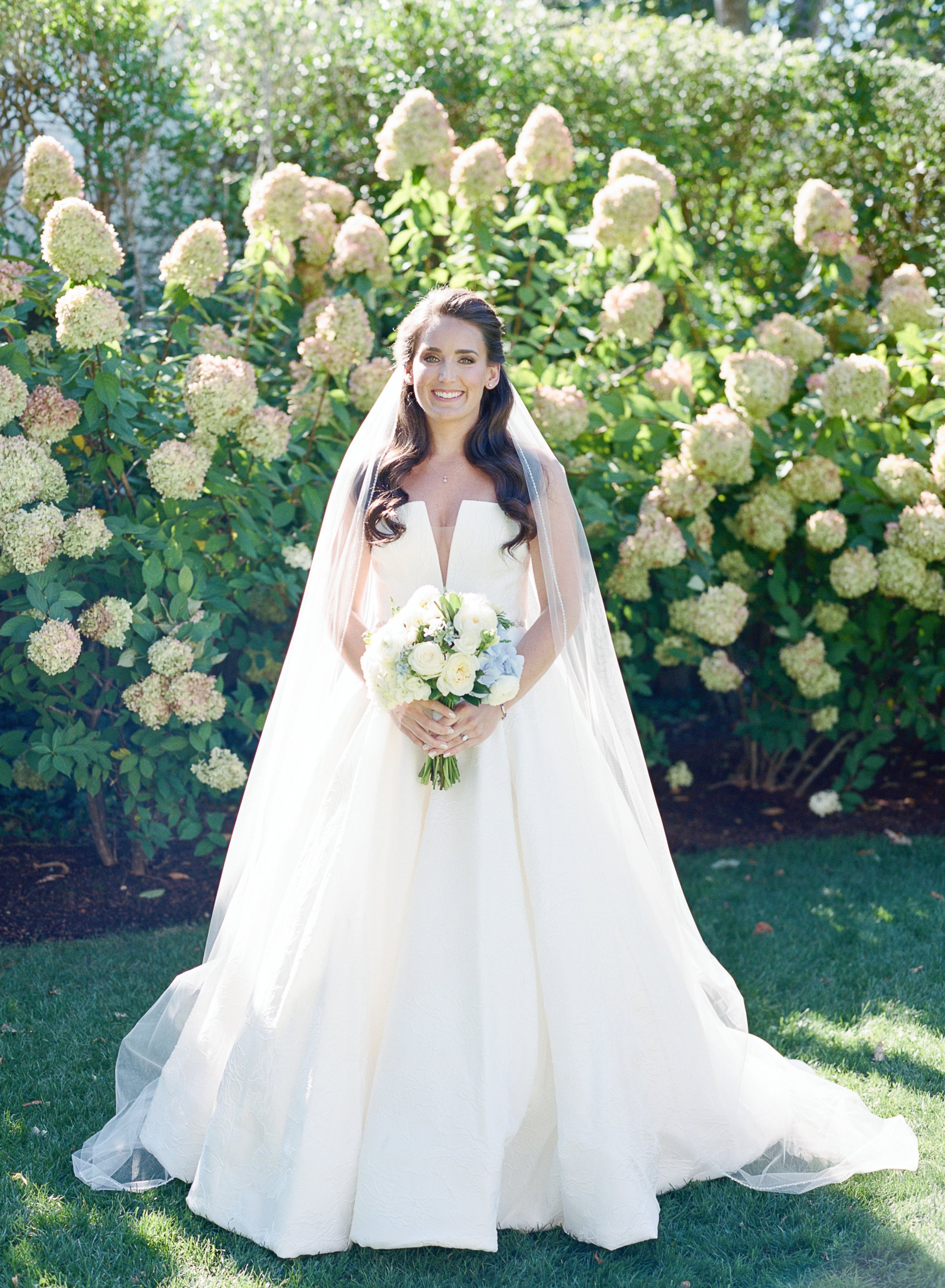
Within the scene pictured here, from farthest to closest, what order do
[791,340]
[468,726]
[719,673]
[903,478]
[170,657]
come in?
[719,673] → [791,340] → [903,478] → [170,657] → [468,726]

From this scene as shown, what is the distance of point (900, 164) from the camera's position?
673 centimetres

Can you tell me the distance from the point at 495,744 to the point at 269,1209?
1.23 meters

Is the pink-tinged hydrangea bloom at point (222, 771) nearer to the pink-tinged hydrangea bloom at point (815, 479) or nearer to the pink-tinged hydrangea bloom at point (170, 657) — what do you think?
the pink-tinged hydrangea bloom at point (170, 657)

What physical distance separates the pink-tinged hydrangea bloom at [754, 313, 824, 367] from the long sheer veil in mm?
2274

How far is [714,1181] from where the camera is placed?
2900 millimetres

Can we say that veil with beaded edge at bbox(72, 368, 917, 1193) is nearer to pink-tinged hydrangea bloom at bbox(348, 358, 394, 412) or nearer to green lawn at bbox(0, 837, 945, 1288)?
green lawn at bbox(0, 837, 945, 1288)

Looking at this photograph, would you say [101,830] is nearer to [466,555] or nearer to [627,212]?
[466,555]

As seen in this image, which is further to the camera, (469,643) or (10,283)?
(10,283)

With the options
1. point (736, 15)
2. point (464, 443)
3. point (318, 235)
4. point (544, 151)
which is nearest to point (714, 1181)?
point (464, 443)

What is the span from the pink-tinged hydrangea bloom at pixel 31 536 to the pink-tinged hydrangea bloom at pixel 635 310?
2464 millimetres

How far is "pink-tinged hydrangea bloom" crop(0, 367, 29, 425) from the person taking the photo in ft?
12.1

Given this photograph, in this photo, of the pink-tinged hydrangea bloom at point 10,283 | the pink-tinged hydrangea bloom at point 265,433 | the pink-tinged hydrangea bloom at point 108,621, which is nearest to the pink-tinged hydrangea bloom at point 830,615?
the pink-tinged hydrangea bloom at point 265,433

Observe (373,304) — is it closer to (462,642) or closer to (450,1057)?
(462,642)

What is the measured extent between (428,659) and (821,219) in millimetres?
3754
